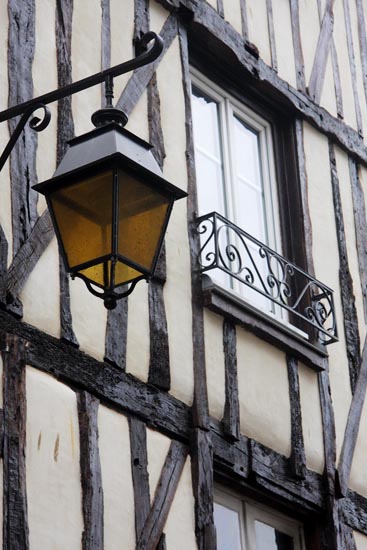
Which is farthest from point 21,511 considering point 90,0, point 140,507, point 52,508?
point 90,0

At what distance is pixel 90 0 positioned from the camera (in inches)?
285

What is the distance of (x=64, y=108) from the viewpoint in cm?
678

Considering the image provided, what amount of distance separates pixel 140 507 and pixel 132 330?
31.3 inches

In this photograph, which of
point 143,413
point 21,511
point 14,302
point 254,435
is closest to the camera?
point 21,511

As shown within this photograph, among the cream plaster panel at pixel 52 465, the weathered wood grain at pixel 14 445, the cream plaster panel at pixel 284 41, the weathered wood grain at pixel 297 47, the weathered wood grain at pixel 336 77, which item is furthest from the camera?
the weathered wood grain at pixel 336 77

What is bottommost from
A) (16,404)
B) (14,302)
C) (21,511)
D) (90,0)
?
(21,511)

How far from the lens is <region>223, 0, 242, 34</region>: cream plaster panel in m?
8.23

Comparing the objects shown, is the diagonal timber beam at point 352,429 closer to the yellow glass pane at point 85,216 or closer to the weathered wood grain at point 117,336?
the weathered wood grain at point 117,336

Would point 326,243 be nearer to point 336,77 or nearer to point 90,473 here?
point 336,77

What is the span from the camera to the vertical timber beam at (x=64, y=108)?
6.33m

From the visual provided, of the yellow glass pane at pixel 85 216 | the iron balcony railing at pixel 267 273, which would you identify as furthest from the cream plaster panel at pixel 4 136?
the iron balcony railing at pixel 267 273

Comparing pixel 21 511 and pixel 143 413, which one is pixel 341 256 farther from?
pixel 21 511

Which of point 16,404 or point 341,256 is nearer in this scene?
point 16,404

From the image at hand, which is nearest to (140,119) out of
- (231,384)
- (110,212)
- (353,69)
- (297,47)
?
(231,384)
